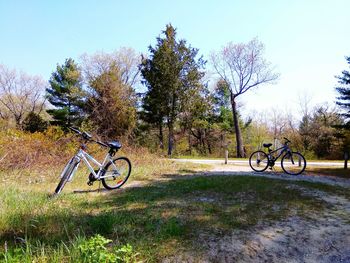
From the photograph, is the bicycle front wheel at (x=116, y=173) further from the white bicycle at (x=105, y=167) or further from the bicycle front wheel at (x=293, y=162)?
the bicycle front wheel at (x=293, y=162)

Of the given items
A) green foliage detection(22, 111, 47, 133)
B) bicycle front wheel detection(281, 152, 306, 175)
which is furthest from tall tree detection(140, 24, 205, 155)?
bicycle front wheel detection(281, 152, 306, 175)

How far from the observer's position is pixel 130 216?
4.67 metres

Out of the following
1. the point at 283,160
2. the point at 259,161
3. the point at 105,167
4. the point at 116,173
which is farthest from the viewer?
the point at 259,161

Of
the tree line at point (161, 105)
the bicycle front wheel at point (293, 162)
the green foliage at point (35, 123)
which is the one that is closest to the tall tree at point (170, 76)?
the tree line at point (161, 105)

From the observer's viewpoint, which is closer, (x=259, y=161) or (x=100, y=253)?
(x=100, y=253)

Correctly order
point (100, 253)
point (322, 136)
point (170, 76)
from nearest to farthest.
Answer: point (100, 253) → point (170, 76) → point (322, 136)

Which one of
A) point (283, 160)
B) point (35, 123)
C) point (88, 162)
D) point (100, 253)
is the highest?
point (35, 123)

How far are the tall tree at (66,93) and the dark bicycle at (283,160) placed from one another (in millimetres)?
22359

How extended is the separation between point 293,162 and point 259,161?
1.24 m

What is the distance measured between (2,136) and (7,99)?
28.6 m

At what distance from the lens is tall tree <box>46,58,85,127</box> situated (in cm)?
3073

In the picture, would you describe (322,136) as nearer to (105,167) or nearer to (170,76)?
(170,76)

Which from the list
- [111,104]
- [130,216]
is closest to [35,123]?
[111,104]

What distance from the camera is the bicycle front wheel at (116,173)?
709 centimetres
